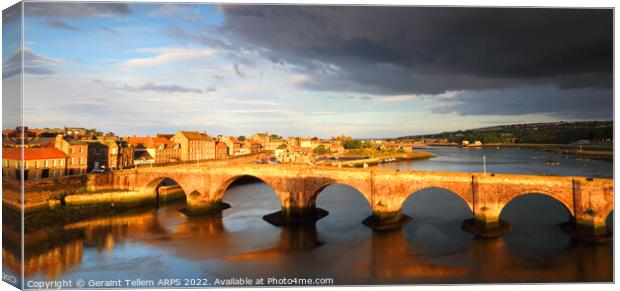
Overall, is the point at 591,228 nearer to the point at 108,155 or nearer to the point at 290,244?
the point at 290,244

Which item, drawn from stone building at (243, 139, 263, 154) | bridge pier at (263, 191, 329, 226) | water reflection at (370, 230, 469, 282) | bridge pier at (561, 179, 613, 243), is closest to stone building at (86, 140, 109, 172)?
bridge pier at (263, 191, 329, 226)

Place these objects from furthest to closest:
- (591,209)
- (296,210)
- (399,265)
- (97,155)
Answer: (97,155), (296,210), (591,209), (399,265)

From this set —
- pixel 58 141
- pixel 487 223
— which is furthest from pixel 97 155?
pixel 487 223

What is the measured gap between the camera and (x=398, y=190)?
14.2 meters

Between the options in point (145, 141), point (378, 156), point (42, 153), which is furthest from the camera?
point (378, 156)

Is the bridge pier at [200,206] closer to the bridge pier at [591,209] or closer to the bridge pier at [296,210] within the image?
the bridge pier at [296,210]

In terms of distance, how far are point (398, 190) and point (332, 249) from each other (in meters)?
3.63

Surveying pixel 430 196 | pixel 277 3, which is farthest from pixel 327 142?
pixel 277 3

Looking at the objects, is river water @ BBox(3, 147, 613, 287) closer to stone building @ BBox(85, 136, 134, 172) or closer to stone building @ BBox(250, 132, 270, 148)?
stone building @ BBox(85, 136, 134, 172)

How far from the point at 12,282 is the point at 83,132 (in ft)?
67.9

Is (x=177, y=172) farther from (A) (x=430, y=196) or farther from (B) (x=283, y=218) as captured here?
(A) (x=430, y=196)

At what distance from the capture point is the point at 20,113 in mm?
8406

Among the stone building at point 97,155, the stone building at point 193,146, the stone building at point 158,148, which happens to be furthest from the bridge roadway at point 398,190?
the stone building at point 193,146

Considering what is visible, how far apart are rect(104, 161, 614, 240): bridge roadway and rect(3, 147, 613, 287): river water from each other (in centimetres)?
65
